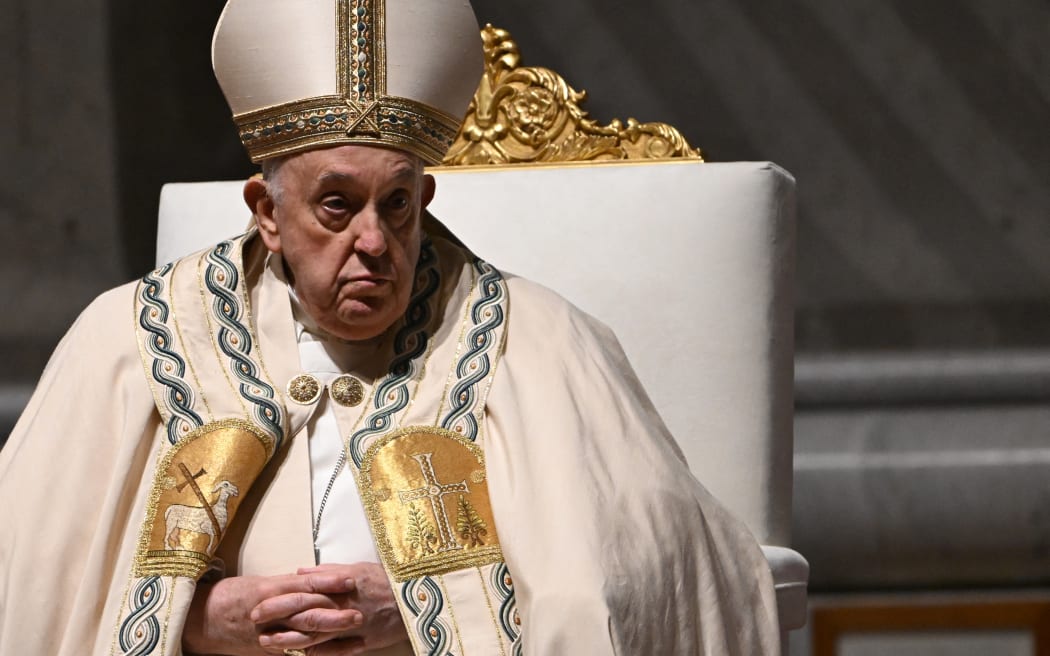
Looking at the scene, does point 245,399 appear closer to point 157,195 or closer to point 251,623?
point 251,623

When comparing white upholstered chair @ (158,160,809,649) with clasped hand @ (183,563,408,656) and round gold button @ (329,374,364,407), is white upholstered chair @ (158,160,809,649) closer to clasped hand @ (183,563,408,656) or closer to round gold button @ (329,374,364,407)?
round gold button @ (329,374,364,407)

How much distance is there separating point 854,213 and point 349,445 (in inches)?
72.0

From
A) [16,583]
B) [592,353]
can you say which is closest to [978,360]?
[592,353]

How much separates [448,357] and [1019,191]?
181 centimetres

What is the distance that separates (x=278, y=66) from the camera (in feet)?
7.59

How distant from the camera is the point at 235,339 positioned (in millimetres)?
2332

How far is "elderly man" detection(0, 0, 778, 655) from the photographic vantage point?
2.14 m

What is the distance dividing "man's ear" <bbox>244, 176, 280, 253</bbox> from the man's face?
3 cm

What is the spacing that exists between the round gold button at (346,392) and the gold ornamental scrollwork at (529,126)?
83 cm

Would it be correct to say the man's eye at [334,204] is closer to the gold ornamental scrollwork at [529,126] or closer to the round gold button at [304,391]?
the round gold button at [304,391]

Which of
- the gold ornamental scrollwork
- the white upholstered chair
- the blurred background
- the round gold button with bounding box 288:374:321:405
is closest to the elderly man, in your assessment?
the round gold button with bounding box 288:374:321:405

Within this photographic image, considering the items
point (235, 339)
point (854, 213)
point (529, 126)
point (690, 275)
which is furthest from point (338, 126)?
point (854, 213)

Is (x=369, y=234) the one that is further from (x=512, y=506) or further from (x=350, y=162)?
(x=512, y=506)

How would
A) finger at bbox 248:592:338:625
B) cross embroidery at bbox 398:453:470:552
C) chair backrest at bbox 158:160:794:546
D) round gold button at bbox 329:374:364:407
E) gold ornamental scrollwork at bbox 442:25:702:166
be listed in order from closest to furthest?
finger at bbox 248:592:338:625 → cross embroidery at bbox 398:453:470:552 → round gold button at bbox 329:374:364:407 → chair backrest at bbox 158:160:794:546 → gold ornamental scrollwork at bbox 442:25:702:166
